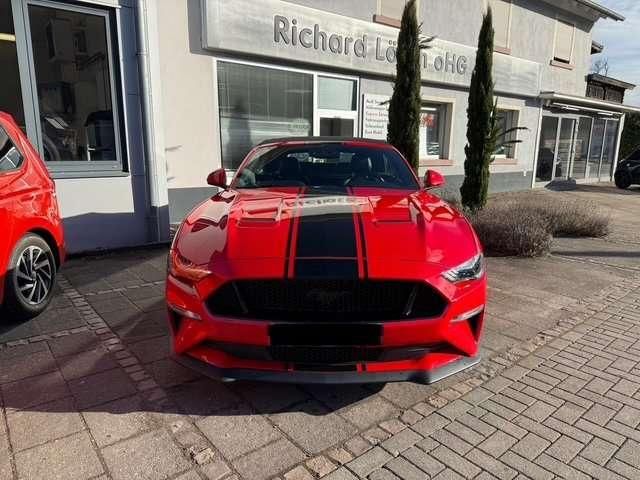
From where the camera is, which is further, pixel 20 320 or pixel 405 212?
pixel 20 320

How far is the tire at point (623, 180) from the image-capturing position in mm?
16578

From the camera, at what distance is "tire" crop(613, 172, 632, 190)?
16.6 meters

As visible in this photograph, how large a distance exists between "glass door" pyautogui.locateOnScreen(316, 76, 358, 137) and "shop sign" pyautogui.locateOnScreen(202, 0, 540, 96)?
34 cm

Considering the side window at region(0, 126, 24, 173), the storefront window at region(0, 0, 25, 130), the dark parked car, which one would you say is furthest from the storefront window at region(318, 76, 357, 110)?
the dark parked car

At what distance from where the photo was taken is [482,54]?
8180 mm

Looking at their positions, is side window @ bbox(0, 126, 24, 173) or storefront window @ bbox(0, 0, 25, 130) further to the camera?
storefront window @ bbox(0, 0, 25, 130)

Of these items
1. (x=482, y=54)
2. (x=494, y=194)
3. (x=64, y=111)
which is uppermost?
(x=482, y=54)

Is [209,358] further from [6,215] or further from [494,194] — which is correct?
[494,194]

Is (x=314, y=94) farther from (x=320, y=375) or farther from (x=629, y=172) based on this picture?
(x=629, y=172)

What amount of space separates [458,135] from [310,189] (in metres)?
9.91

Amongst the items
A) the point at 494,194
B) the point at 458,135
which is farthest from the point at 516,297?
the point at 494,194

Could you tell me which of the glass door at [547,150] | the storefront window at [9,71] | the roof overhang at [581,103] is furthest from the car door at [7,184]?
the glass door at [547,150]

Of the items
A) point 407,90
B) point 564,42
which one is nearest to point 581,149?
point 564,42

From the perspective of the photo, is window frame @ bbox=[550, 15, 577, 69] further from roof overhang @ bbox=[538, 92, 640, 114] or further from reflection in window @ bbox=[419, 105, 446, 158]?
reflection in window @ bbox=[419, 105, 446, 158]
